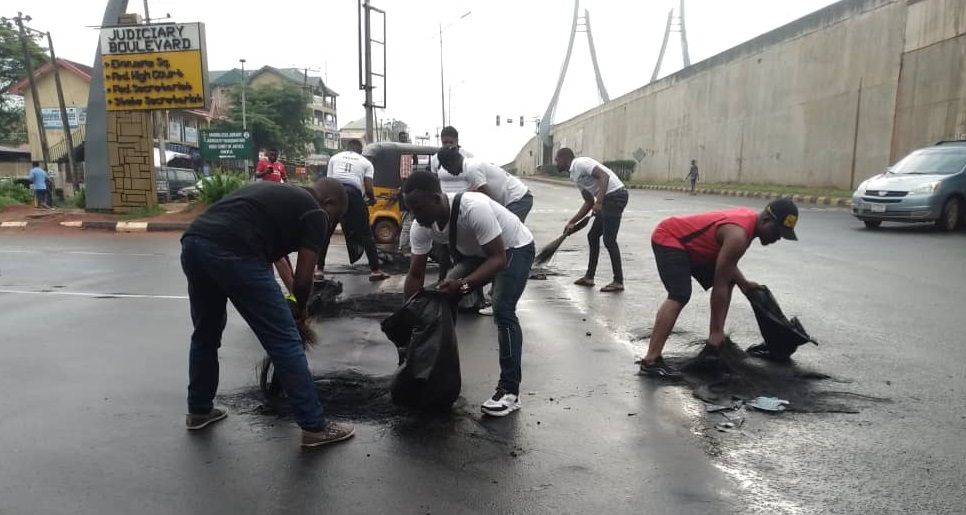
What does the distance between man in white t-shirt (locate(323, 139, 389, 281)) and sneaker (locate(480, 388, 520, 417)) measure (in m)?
4.59

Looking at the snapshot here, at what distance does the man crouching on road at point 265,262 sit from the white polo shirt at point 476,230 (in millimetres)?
755

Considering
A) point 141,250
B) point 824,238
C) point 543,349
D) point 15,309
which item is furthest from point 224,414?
point 824,238

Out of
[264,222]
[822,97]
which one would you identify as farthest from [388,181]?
[822,97]

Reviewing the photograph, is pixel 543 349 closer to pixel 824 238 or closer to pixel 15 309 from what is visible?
pixel 15 309

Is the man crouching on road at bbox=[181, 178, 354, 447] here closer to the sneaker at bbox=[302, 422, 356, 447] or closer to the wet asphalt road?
the sneaker at bbox=[302, 422, 356, 447]

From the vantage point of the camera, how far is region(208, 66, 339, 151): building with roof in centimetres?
6681

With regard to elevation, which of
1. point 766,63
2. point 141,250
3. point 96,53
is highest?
point 766,63

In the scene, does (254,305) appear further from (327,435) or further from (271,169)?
(271,169)

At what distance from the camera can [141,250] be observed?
1154cm

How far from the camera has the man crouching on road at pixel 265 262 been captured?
317cm

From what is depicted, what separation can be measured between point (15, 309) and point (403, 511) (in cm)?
577

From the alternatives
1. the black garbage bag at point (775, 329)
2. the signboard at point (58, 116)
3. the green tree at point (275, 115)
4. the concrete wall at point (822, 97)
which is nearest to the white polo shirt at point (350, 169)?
the black garbage bag at point (775, 329)

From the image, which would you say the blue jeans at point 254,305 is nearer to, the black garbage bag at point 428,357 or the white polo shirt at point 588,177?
the black garbage bag at point 428,357

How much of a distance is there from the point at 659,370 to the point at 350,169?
505 cm
